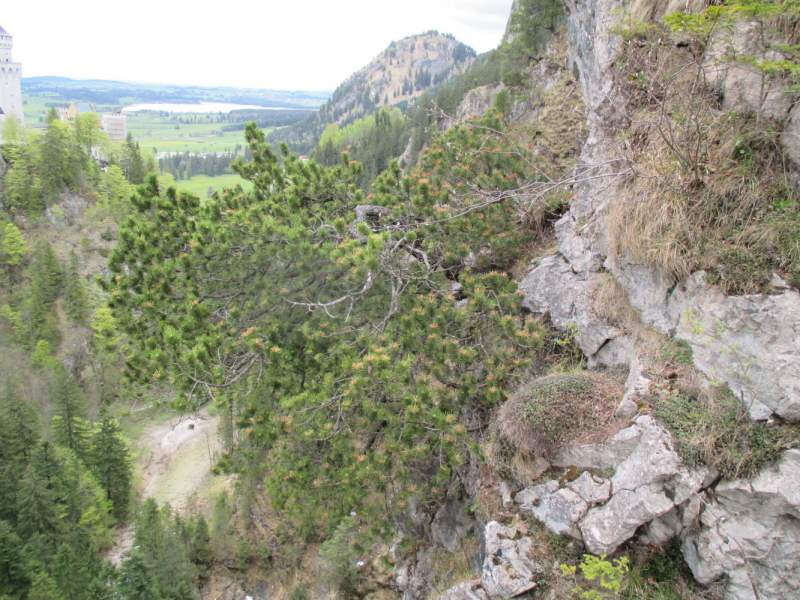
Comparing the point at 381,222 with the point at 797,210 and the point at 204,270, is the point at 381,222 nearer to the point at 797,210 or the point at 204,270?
the point at 204,270

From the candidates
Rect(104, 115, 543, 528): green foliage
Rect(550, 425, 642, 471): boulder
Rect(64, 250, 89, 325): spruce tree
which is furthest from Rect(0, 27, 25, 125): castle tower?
Rect(550, 425, 642, 471): boulder

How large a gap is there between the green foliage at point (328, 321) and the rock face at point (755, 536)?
2734 mm

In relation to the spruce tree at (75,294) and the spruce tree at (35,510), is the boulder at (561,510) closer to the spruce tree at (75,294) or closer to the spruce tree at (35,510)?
the spruce tree at (35,510)

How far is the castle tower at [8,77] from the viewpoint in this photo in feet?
213

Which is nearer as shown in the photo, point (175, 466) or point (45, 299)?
point (175, 466)

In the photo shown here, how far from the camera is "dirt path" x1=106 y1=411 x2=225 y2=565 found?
2258 centimetres

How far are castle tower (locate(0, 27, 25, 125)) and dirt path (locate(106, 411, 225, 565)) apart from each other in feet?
221

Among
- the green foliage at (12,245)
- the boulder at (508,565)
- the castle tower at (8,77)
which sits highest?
the castle tower at (8,77)

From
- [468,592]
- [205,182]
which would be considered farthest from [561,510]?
[205,182]

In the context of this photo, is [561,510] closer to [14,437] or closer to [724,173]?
[724,173]

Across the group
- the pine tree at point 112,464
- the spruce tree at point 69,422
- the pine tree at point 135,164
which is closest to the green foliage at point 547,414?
the pine tree at point 112,464

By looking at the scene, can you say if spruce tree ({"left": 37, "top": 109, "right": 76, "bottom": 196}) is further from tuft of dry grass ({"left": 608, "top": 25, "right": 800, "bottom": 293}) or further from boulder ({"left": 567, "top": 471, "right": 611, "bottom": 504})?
boulder ({"left": 567, "top": 471, "right": 611, "bottom": 504})

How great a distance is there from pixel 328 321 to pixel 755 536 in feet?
18.4

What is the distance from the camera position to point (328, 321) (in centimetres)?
678
